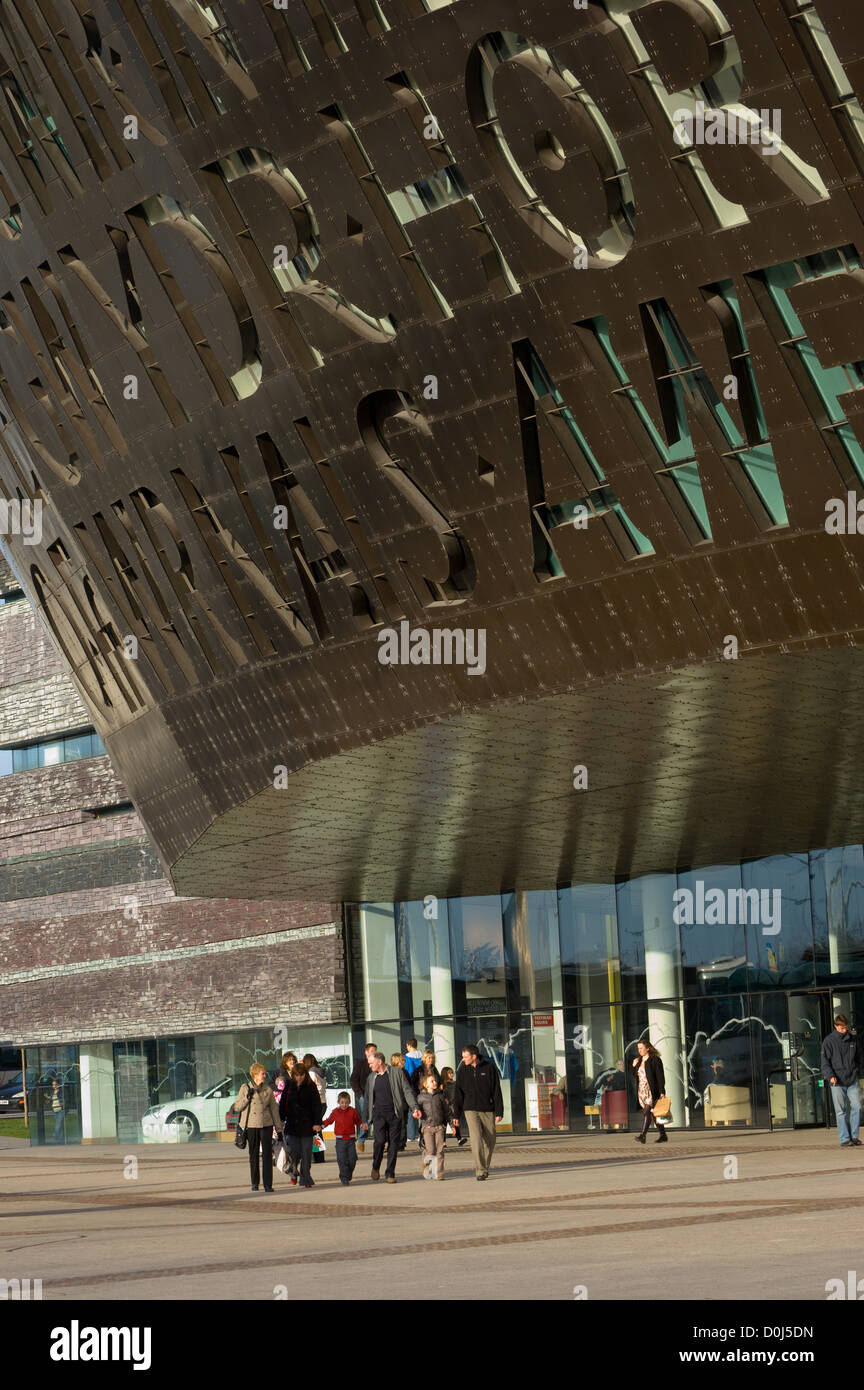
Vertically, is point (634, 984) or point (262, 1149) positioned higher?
point (634, 984)

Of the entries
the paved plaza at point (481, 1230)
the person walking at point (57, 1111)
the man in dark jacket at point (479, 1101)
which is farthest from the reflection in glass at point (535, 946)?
the person walking at point (57, 1111)

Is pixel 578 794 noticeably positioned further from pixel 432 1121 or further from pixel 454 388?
pixel 454 388

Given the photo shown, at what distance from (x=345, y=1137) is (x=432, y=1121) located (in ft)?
4.54

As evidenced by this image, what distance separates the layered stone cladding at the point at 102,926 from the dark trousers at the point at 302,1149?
14.3 metres

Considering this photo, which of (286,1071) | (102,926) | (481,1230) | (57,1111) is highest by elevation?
(102,926)

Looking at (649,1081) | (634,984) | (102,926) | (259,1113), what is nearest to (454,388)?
(259,1113)

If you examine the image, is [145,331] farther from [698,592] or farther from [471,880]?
[471,880]

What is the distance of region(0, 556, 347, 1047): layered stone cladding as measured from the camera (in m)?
38.3

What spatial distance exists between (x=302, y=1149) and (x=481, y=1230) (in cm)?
822

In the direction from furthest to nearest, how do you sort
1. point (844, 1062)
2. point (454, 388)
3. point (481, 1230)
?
point (844, 1062) → point (454, 388) → point (481, 1230)

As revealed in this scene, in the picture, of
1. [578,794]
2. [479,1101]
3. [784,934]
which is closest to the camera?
[479,1101]

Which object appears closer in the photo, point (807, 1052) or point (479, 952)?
point (807, 1052)

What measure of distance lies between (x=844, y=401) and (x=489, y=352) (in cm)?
411

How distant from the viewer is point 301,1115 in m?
22.1
